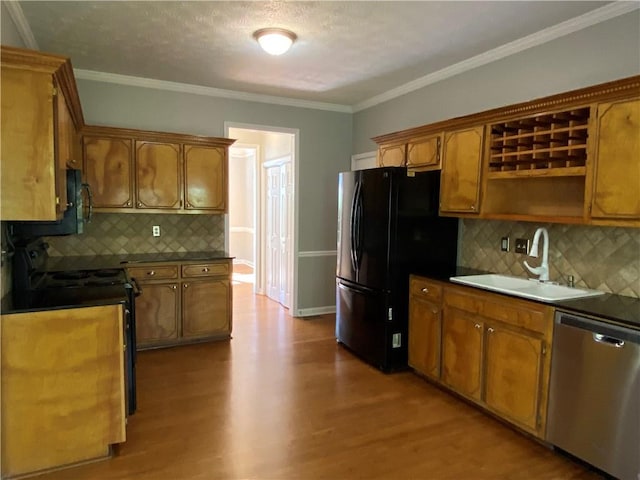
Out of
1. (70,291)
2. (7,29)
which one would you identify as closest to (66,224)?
(70,291)

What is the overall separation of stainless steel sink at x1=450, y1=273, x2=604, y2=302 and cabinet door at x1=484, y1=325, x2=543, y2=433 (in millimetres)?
262

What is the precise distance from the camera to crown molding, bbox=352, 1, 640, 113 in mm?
2710

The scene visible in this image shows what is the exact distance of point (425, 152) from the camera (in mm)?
3768

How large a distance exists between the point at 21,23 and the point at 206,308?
284cm

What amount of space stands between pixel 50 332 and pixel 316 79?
3362 millimetres

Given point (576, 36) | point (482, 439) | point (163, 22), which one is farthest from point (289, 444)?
point (576, 36)

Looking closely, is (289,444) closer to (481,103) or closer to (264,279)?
(481,103)

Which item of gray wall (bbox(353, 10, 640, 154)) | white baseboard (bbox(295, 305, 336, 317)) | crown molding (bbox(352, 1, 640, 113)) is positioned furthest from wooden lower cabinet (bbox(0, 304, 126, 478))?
crown molding (bbox(352, 1, 640, 113))

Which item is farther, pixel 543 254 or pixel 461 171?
pixel 461 171

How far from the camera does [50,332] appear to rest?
88.4 inches

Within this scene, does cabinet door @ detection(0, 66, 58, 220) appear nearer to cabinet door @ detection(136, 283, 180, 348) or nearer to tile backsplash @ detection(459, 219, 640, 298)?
cabinet door @ detection(136, 283, 180, 348)

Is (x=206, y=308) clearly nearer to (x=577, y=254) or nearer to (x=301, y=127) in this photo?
(x=301, y=127)

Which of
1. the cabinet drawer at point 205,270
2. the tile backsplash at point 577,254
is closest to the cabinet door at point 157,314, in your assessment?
the cabinet drawer at point 205,270

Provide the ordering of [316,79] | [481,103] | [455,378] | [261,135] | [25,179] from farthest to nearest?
[261,135] < [316,79] < [481,103] < [455,378] < [25,179]
